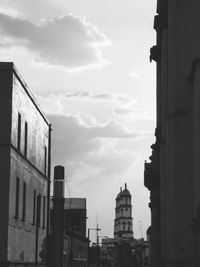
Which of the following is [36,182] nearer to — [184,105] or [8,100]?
[8,100]

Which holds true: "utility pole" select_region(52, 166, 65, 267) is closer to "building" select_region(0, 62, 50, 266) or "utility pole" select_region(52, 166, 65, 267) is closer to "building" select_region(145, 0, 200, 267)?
"building" select_region(145, 0, 200, 267)

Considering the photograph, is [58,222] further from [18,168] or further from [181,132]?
[18,168]

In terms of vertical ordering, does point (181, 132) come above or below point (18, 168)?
above

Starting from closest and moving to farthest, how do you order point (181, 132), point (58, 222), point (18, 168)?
point (58, 222) → point (181, 132) → point (18, 168)

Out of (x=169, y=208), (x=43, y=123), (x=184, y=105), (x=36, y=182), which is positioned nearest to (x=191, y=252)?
(x=169, y=208)

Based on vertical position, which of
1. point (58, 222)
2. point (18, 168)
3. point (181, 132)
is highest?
point (181, 132)

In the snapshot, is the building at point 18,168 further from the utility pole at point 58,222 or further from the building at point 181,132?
the utility pole at point 58,222

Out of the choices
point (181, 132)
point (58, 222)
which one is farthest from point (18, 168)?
point (58, 222)

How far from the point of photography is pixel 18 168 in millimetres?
32875

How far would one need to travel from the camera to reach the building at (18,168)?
30.2 m

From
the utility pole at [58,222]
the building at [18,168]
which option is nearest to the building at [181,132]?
the building at [18,168]

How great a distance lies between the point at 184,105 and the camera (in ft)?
78.3

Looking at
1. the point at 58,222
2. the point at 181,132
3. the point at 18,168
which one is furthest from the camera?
the point at 18,168

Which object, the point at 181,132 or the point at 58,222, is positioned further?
the point at 181,132
